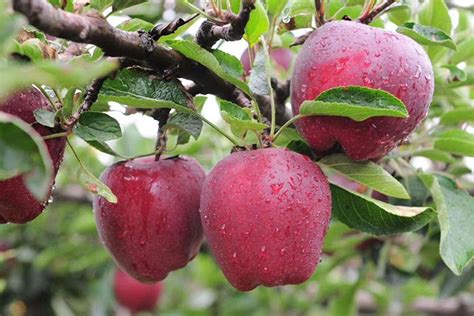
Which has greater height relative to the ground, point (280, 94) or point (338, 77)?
point (338, 77)

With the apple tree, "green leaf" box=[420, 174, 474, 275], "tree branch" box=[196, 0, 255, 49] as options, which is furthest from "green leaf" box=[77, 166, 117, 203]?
"green leaf" box=[420, 174, 474, 275]

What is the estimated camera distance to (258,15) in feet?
2.76

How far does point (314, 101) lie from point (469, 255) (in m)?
0.31

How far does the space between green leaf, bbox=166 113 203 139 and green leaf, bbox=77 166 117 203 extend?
14cm

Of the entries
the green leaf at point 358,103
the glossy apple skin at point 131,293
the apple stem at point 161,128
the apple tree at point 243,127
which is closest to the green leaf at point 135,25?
the apple tree at point 243,127

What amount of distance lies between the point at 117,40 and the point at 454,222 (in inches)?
20.2

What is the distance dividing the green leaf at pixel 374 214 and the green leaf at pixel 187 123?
0.64 ft

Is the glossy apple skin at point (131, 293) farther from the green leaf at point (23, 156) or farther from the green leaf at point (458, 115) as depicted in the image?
the green leaf at point (23, 156)

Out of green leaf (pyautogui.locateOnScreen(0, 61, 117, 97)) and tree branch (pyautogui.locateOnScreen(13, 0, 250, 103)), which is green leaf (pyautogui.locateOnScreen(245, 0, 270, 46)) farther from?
green leaf (pyautogui.locateOnScreen(0, 61, 117, 97))

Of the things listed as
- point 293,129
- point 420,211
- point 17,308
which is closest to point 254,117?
point 293,129

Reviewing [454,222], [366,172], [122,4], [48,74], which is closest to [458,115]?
[454,222]

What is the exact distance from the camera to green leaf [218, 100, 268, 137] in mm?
803

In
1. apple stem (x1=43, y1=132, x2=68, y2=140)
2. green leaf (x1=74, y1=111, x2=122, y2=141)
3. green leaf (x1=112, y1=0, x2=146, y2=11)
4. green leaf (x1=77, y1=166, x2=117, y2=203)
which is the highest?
green leaf (x1=112, y1=0, x2=146, y2=11)

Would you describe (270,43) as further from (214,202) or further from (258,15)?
(214,202)
